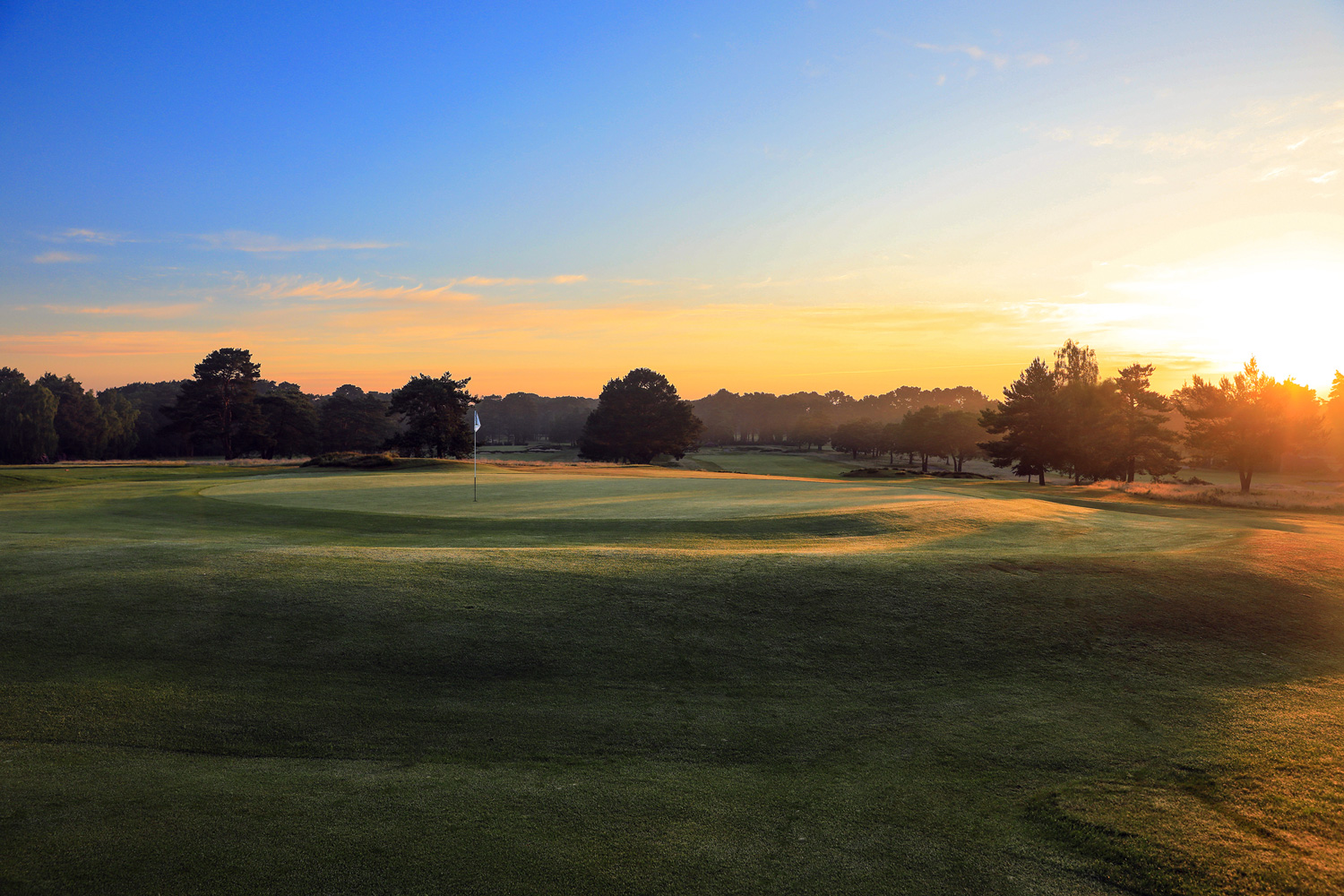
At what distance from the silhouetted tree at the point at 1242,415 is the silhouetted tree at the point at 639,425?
5496 cm

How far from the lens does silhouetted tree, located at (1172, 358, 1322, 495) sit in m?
64.4

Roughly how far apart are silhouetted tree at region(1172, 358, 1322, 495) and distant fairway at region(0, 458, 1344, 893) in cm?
6550

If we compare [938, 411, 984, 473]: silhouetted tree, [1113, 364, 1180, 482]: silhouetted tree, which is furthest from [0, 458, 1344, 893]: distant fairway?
[938, 411, 984, 473]: silhouetted tree

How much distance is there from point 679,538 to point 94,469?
133 feet

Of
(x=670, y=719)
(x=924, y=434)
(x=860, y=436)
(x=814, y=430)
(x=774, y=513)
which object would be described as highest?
(x=814, y=430)

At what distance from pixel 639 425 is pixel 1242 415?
210ft

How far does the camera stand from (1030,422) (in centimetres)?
6241

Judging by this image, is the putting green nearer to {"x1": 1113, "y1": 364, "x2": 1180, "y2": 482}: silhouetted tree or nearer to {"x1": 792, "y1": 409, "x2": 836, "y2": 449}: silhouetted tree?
{"x1": 1113, "y1": 364, "x2": 1180, "y2": 482}: silhouetted tree

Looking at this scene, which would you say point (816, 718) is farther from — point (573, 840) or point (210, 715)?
point (210, 715)

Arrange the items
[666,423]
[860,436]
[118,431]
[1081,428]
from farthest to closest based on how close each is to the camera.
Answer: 1. [860,436]
2. [118,431]
3. [666,423]
4. [1081,428]

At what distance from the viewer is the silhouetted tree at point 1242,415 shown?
6444 cm

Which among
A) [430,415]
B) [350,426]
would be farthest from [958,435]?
[350,426]

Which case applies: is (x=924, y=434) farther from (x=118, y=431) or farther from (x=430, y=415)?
(x=118, y=431)

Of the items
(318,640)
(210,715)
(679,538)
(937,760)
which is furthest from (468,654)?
(679,538)
